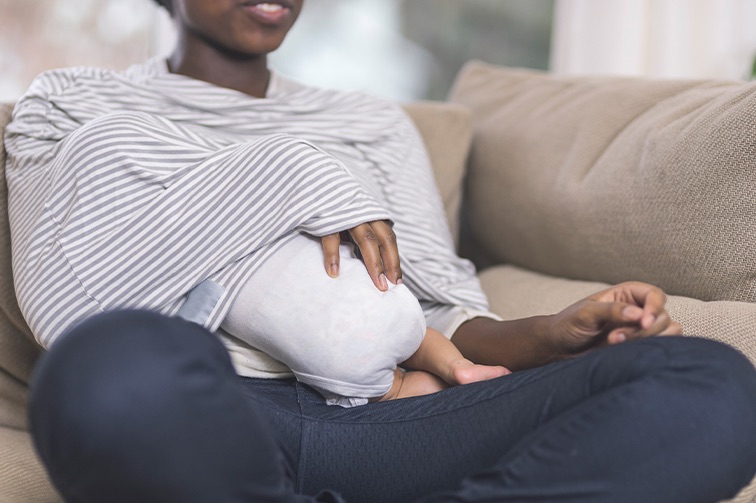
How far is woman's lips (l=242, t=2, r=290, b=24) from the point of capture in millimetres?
1228

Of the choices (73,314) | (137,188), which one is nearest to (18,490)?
(73,314)

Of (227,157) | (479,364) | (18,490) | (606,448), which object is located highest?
(227,157)

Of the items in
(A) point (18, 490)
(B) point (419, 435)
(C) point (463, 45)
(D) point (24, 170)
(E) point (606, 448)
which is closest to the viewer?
(E) point (606, 448)

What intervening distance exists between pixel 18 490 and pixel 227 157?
44 cm

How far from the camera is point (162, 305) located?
935 millimetres

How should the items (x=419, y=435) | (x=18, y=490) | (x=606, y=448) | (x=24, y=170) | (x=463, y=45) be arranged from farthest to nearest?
1. (x=463, y=45)
2. (x=24, y=170)
3. (x=18, y=490)
4. (x=419, y=435)
5. (x=606, y=448)

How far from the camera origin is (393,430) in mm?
858

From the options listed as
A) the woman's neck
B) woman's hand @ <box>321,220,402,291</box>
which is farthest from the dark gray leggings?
the woman's neck

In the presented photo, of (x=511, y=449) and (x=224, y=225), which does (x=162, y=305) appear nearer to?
(x=224, y=225)

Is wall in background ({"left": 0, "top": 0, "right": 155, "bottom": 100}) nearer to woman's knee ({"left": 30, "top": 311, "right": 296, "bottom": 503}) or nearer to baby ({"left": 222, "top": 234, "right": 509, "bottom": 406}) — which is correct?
baby ({"left": 222, "top": 234, "right": 509, "bottom": 406})

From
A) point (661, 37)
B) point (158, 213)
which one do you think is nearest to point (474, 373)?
point (158, 213)

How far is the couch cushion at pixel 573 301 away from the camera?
0.96 meters

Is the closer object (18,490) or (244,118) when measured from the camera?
(18,490)

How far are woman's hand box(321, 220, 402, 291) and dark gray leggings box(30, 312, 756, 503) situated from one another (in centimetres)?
14
